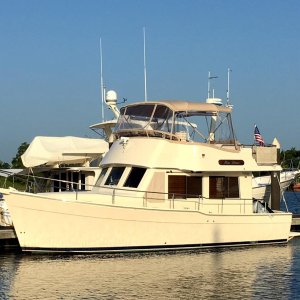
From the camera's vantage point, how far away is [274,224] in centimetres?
2488

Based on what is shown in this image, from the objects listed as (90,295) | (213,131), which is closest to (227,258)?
(213,131)

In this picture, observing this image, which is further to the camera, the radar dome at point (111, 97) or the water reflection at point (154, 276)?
the radar dome at point (111, 97)

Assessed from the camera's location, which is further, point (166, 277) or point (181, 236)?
point (181, 236)

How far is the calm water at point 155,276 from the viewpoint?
16.5 m

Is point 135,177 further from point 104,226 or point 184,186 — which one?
point 104,226

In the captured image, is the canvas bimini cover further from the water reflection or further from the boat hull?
the boat hull

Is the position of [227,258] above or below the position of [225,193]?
below

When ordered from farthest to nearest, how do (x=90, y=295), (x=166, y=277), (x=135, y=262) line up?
(x=135, y=262) → (x=166, y=277) → (x=90, y=295)

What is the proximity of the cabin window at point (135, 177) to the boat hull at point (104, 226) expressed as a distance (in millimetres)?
1423

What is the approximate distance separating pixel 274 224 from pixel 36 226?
886cm

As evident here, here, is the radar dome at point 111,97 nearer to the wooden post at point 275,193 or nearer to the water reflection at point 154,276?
the wooden post at point 275,193

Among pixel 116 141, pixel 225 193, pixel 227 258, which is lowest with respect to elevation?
pixel 227 258

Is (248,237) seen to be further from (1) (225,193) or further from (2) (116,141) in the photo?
(2) (116,141)

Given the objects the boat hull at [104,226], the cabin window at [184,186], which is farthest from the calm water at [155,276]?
the cabin window at [184,186]
